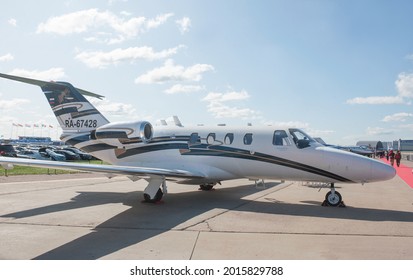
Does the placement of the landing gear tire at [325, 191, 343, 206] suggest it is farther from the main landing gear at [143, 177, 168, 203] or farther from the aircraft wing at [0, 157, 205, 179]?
the main landing gear at [143, 177, 168, 203]

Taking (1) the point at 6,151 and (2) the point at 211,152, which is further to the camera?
(1) the point at 6,151

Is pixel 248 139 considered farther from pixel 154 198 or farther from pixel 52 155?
pixel 52 155

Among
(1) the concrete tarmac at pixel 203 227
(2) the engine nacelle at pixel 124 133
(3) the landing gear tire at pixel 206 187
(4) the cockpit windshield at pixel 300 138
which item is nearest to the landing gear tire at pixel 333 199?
(1) the concrete tarmac at pixel 203 227

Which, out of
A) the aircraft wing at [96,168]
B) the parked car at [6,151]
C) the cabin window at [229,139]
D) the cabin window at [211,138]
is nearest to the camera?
the aircraft wing at [96,168]

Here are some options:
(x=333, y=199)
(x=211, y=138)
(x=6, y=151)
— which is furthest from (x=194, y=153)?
(x=6, y=151)

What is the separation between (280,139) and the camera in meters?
12.4

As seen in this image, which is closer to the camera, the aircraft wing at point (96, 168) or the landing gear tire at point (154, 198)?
the aircraft wing at point (96, 168)

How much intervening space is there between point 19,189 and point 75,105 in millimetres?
4450

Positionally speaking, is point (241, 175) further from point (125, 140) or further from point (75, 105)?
point (75, 105)

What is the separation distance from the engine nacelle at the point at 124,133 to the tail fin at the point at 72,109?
135 cm

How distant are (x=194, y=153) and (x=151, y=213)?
12.2ft

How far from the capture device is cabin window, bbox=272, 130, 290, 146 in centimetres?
1235

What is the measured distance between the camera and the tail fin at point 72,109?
15580 mm

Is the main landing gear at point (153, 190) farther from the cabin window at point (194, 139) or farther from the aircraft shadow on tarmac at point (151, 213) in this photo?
the cabin window at point (194, 139)
